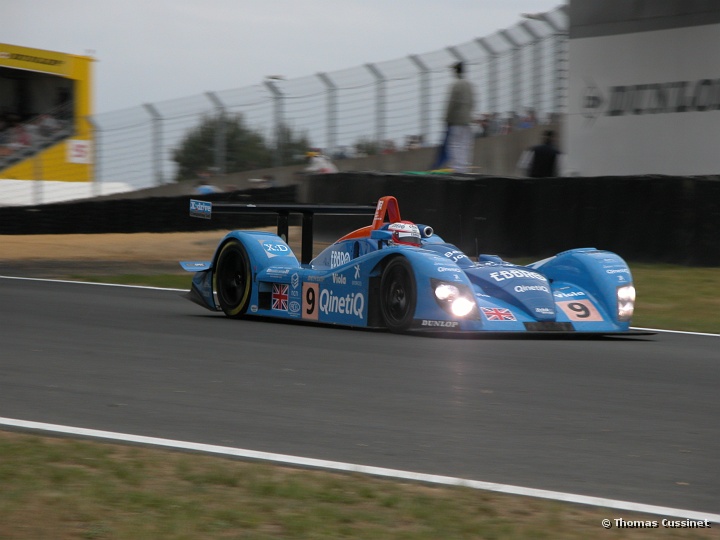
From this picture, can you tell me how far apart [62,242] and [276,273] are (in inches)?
404

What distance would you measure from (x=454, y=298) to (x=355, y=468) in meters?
3.79

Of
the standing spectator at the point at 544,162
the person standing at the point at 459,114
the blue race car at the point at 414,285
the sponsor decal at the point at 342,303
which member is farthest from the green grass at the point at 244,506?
the standing spectator at the point at 544,162

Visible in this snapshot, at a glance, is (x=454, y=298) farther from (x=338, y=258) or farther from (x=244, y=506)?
(x=244, y=506)

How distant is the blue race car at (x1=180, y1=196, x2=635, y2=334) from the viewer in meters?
7.89

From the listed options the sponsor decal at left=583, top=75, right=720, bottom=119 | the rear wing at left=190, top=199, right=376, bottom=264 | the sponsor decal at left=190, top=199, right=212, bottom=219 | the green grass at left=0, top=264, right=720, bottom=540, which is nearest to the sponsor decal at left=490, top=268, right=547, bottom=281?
the rear wing at left=190, top=199, right=376, bottom=264

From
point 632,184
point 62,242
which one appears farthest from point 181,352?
point 62,242

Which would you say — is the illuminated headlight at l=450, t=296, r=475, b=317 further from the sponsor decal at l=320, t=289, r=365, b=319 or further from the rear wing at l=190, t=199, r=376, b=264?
the rear wing at l=190, t=199, r=376, b=264

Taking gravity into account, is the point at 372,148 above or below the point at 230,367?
above

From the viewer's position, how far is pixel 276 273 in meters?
9.21

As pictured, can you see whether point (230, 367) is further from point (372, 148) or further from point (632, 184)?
point (372, 148)

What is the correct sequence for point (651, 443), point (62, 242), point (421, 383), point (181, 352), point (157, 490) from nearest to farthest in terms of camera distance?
1. point (157, 490)
2. point (651, 443)
3. point (421, 383)
4. point (181, 352)
5. point (62, 242)

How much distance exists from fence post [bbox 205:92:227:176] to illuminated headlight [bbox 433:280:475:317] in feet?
47.3

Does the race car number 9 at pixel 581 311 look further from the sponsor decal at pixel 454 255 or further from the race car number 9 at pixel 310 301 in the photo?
the race car number 9 at pixel 310 301

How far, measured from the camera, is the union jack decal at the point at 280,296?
920 cm
